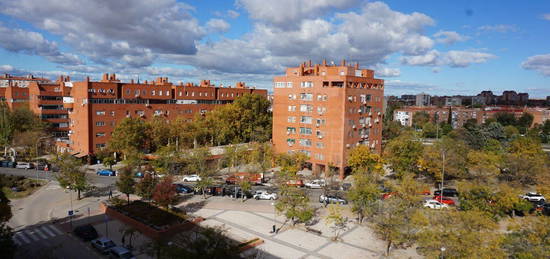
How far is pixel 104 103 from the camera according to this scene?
198ft

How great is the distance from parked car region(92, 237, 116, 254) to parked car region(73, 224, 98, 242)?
4.90 ft

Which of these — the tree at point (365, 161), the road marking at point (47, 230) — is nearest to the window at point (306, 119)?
the tree at point (365, 161)

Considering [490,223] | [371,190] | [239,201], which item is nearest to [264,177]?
[239,201]

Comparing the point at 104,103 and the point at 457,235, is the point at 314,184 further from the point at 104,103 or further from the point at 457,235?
the point at 104,103

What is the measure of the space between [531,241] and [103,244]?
1144 inches

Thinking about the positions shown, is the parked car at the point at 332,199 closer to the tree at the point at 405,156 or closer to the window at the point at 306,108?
the tree at the point at 405,156

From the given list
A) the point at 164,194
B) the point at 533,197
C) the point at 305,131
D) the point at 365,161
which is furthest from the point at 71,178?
the point at 533,197

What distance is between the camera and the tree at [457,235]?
20406 mm

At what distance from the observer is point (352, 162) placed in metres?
47.9

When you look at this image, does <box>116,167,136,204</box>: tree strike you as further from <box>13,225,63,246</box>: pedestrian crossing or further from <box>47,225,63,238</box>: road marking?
<box>13,225,63,246</box>: pedestrian crossing

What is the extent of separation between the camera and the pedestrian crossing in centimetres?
2930

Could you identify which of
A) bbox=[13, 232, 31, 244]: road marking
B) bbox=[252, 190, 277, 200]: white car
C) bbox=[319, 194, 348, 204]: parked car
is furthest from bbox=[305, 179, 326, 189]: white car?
bbox=[13, 232, 31, 244]: road marking

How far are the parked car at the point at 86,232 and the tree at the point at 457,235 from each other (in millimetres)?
25130

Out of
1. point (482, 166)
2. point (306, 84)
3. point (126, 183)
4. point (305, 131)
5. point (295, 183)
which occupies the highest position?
point (306, 84)
